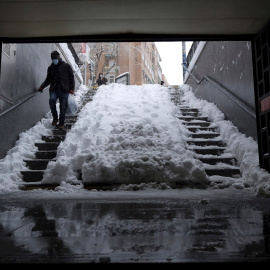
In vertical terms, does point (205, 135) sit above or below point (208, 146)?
above

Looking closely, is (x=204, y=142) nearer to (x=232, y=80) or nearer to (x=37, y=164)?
(x=232, y=80)

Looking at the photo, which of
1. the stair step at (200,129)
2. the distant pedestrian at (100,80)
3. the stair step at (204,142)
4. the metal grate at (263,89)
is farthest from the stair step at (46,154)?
the distant pedestrian at (100,80)

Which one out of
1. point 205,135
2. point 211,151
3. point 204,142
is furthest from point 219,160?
point 205,135

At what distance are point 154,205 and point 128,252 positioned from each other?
1839mm

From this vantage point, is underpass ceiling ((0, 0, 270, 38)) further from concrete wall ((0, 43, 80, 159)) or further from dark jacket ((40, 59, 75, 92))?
dark jacket ((40, 59, 75, 92))

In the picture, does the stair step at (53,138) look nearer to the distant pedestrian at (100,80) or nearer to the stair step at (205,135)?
the stair step at (205,135)

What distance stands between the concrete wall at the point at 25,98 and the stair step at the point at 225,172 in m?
4.23

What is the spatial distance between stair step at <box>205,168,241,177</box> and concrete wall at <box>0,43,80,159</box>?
423 cm

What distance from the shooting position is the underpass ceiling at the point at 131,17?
3.82 metres

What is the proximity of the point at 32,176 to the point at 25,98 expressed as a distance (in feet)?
8.81

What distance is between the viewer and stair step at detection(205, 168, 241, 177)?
17.8 ft

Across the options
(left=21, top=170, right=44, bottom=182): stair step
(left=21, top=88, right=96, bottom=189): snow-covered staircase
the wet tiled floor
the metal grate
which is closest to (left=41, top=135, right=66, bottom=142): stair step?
(left=21, top=88, right=96, bottom=189): snow-covered staircase

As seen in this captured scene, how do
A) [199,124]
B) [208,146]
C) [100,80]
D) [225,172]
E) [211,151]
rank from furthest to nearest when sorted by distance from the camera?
[100,80] → [199,124] → [208,146] → [211,151] → [225,172]

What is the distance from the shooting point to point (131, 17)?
13.8 feet
